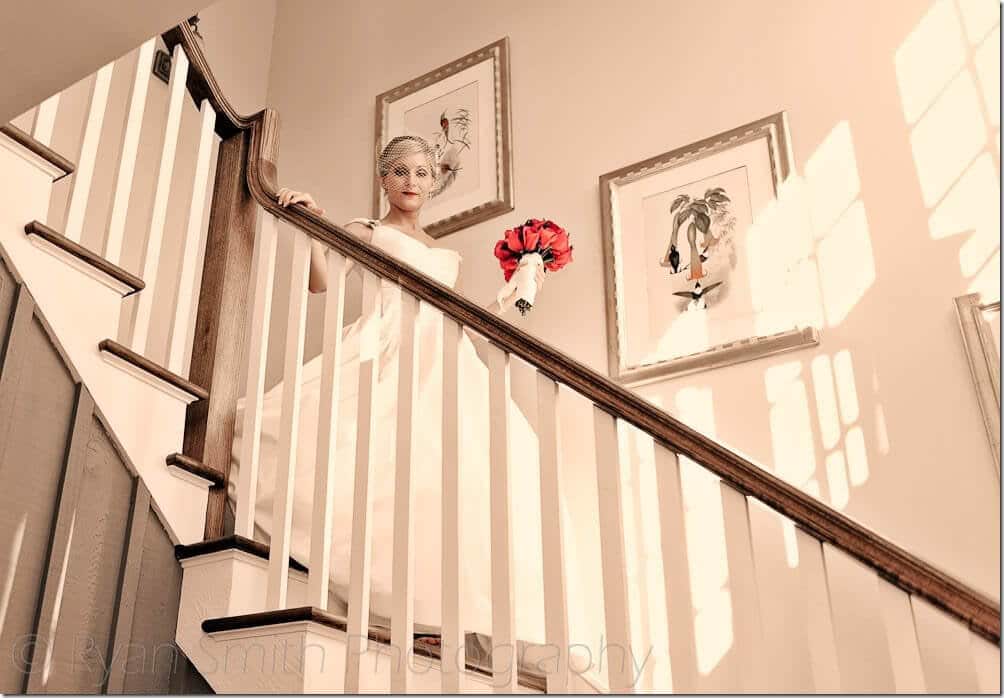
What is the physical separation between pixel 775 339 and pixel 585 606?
3.25 feet

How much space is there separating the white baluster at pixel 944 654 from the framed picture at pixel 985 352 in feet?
1.40

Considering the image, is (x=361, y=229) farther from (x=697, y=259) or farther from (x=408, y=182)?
(x=697, y=259)

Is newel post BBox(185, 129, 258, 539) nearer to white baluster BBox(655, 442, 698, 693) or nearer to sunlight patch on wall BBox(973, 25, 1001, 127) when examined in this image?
white baluster BBox(655, 442, 698, 693)

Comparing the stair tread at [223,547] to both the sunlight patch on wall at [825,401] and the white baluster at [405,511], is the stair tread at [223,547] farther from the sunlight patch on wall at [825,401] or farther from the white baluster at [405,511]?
the sunlight patch on wall at [825,401]

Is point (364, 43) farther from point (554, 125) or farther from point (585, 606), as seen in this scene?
point (585, 606)

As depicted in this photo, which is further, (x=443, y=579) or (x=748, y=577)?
(x=443, y=579)

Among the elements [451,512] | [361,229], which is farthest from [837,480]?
[361,229]

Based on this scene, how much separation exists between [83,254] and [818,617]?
169 cm

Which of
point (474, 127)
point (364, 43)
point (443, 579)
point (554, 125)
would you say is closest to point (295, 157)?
point (364, 43)

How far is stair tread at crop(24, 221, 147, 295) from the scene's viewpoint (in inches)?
85.5

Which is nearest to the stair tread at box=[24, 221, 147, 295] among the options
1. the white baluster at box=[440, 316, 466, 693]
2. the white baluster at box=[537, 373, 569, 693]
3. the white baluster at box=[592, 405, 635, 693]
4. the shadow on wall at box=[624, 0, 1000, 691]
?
the white baluster at box=[440, 316, 466, 693]

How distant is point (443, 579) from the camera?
1921 millimetres

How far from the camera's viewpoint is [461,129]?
412 cm

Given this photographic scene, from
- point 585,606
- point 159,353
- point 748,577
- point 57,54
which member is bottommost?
point 748,577
